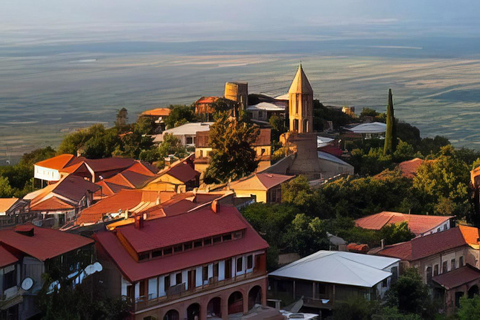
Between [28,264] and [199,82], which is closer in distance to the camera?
[28,264]

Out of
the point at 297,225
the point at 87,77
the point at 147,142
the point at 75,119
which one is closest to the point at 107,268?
the point at 297,225

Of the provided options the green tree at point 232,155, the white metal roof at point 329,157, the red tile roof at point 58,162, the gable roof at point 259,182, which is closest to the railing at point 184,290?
the gable roof at point 259,182

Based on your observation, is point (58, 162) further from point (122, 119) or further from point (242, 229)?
point (242, 229)

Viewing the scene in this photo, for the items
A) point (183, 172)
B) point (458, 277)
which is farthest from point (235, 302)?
point (183, 172)

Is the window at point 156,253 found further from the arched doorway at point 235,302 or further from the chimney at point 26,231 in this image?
the chimney at point 26,231

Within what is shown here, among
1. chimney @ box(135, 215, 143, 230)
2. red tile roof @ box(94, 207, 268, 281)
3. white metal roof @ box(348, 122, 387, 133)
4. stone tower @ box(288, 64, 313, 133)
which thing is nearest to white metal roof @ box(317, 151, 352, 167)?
stone tower @ box(288, 64, 313, 133)

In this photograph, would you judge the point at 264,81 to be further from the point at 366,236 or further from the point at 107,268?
the point at 107,268
